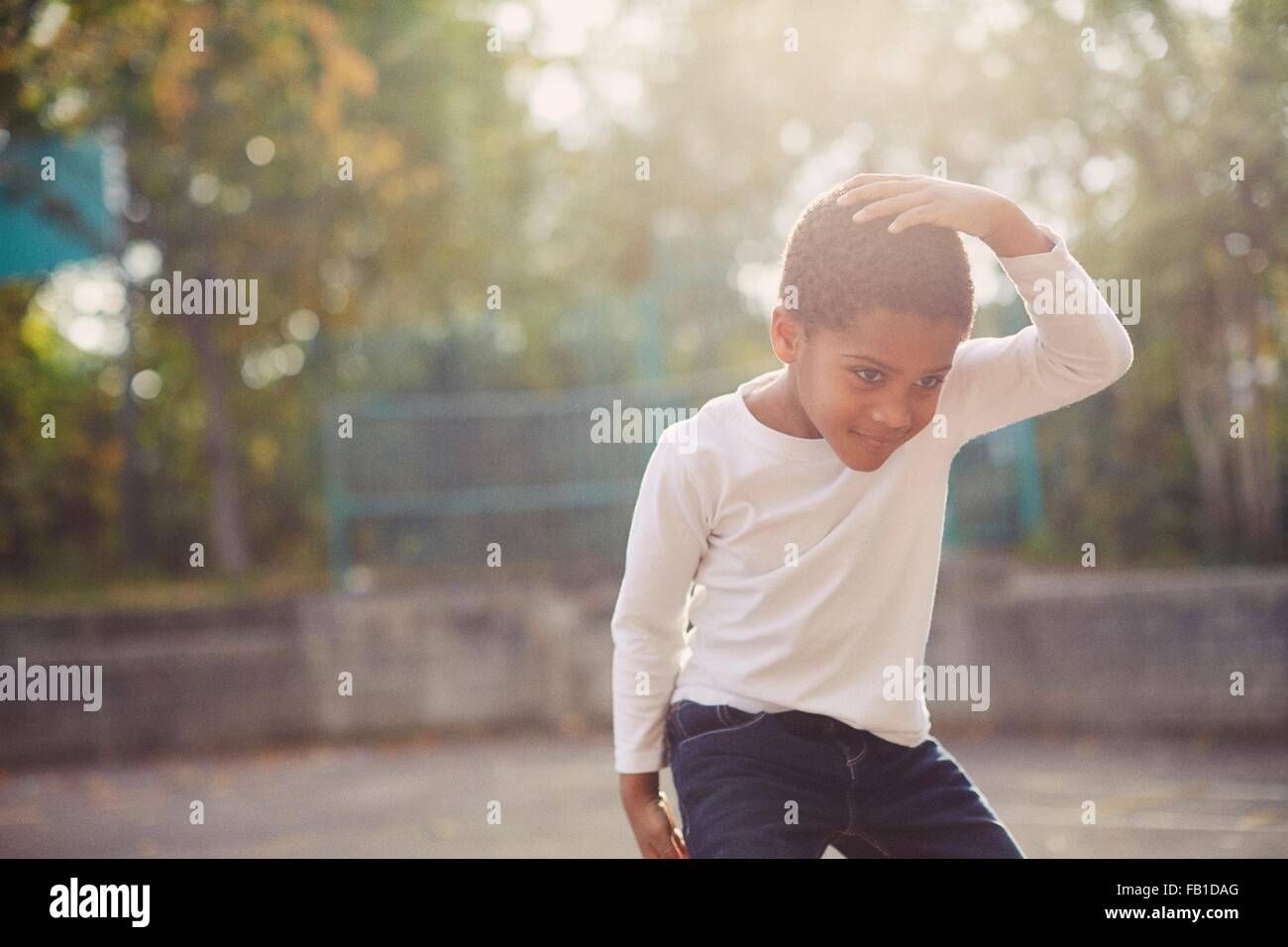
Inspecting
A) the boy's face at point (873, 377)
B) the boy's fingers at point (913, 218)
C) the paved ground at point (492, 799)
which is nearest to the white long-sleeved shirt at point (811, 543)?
the boy's face at point (873, 377)

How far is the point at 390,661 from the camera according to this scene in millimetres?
7930

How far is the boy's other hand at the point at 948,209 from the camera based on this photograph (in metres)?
2.33

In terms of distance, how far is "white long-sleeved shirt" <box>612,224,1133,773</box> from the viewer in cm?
255

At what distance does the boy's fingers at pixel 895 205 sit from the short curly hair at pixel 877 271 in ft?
0.13

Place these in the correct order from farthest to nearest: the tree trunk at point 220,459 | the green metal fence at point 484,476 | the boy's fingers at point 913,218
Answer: the tree trunk at point 220,459 → the green metal fence at point 484,476 → the boy's fingers at point 913,218

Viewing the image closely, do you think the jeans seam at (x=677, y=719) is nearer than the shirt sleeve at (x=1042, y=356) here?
No

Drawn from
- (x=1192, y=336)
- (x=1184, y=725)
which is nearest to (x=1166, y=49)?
(x=1192, y=336)

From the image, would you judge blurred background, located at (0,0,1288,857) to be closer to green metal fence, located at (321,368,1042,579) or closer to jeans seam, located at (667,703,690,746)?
green metal fence, located at (321,368,1042,579)

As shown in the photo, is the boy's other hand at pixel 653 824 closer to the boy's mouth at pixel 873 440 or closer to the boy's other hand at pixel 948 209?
the boy's mouth at pixel 873 440

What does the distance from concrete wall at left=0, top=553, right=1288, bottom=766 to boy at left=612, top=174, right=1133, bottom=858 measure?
15.3ft

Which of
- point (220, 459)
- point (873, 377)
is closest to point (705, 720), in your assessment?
point (873, 377)

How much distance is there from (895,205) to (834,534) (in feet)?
→ 2.01

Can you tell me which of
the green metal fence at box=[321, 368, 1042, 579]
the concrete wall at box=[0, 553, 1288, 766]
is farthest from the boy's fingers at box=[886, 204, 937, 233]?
the green metal fence at box=[321, 368, 1042, 579]

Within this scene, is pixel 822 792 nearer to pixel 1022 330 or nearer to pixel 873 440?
pixel 873 440
